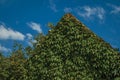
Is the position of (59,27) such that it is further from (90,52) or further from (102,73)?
(102,73)

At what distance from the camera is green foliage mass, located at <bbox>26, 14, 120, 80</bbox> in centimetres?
2906

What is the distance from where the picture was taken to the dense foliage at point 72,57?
2906 cm

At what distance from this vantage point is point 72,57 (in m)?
29.7

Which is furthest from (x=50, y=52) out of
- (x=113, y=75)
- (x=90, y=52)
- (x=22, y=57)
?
(x=22, y=57)

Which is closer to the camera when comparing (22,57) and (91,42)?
(91,42)

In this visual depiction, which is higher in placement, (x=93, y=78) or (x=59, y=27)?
(x=59, y=27)

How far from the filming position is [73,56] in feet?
97.5

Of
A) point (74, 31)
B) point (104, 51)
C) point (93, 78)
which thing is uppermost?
point (74, 31)

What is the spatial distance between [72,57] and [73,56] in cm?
13

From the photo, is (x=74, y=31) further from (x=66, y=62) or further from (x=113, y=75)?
(x=113, y=75)

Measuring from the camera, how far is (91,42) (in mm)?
29453

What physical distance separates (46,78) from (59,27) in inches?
193

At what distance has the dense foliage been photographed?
29.1 meters

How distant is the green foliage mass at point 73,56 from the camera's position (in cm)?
2906
